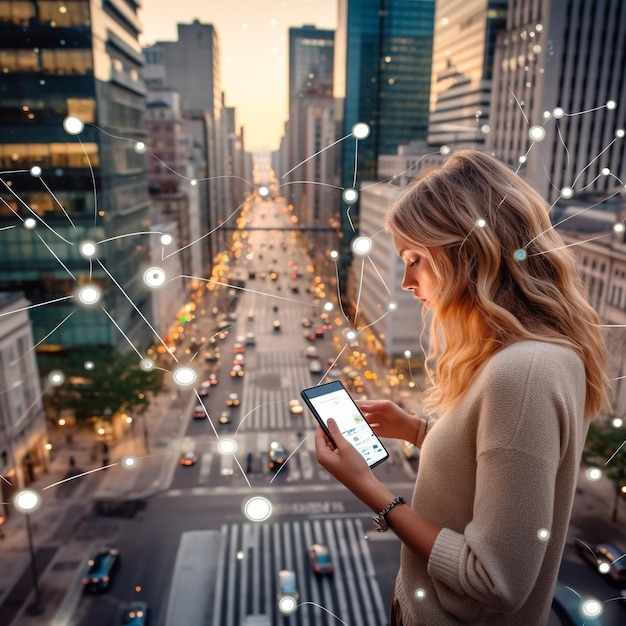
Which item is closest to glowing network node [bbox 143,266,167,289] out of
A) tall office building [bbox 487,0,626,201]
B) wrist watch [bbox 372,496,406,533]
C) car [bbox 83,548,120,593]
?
wrist watch [bbox 372,496,406,533]

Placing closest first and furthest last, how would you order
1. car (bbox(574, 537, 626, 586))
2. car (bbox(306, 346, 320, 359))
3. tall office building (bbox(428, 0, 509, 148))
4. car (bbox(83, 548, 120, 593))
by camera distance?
car (bbox(574, 537, 626, 586)) → car (bbox(83, 548, 120, 593)) → tall office building (bbox(428, 0, 509, 148)) → car (bbox(306, 346, 320, 359))

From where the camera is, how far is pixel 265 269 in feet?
11.6

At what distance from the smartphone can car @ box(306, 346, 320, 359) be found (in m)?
4.06

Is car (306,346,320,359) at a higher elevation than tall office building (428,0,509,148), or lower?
lower

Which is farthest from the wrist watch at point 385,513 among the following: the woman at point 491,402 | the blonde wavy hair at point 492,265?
the blonde wavy hair at point 492,265

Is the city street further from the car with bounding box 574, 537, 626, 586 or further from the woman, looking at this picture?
the woman

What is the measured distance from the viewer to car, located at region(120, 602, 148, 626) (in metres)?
2.75

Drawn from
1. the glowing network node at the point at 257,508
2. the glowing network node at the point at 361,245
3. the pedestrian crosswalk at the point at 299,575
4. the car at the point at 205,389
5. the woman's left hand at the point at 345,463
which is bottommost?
the pedestrian crosswalk at the point at 299,575

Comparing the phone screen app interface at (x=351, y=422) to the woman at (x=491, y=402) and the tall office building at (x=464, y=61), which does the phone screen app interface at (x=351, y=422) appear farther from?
the tall office building at (x=464, y=61)

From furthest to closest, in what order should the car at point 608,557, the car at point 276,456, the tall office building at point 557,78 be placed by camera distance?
1. the car at point 276,456
2. the tall office building at point 557,78
3. the car at point 608,557

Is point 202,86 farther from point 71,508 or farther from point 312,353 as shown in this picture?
point 71,508

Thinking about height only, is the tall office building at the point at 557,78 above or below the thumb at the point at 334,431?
above

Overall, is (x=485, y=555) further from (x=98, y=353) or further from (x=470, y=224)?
(x=98, y=353)

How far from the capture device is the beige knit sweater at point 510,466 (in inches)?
19.6
